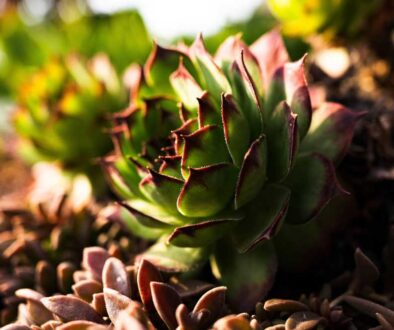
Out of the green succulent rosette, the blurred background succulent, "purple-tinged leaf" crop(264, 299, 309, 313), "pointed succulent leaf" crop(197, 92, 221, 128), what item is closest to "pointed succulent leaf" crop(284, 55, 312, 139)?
the green succulent rosette

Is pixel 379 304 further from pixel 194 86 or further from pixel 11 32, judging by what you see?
pixel 11 32

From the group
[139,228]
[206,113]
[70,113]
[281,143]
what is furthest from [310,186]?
[70,113]

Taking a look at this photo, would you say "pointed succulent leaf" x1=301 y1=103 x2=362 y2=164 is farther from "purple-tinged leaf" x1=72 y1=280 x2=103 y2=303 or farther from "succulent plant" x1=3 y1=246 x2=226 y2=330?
"purple-tinged leaf" x1=72 y1=280 x2=103 y2=303

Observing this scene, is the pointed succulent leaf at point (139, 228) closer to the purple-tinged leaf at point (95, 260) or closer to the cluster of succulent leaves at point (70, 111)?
the purple-tinged leaf at point (95, 260)

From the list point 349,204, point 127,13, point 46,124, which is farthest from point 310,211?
point 127,13

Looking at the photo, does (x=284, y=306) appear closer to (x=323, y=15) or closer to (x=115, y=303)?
(x=115, y=303)
